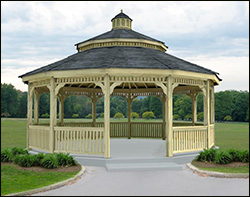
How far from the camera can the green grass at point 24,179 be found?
7.03m

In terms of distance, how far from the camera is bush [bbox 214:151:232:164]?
9.83 meters

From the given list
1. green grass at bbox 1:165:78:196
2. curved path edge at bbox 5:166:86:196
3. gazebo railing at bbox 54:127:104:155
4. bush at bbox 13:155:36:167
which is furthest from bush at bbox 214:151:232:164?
bush at bbox 13:155:36:167

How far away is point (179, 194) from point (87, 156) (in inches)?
206

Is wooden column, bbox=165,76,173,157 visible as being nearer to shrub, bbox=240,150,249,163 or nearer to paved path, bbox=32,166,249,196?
paved path, bbox=32,166,249,196

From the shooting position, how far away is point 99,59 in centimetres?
1232

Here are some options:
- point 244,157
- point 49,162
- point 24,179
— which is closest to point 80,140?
point 49,162

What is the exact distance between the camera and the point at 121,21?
18188mm

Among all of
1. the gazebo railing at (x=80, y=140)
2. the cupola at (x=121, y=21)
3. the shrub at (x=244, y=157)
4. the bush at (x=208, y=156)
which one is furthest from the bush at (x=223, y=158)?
the cupola at (x=121, y=21)

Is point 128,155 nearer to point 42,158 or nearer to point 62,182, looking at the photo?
point 42,158

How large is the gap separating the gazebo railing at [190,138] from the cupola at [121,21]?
29.0ft

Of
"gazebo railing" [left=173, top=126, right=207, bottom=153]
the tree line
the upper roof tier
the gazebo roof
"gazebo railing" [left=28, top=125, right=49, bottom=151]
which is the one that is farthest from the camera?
the tree line

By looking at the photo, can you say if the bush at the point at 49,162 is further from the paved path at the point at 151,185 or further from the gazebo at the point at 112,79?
the gazebo at the point at 112,79

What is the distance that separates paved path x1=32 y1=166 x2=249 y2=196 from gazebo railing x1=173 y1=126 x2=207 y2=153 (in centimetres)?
252

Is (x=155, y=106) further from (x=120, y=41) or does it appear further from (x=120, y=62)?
(x=120, y=62)
